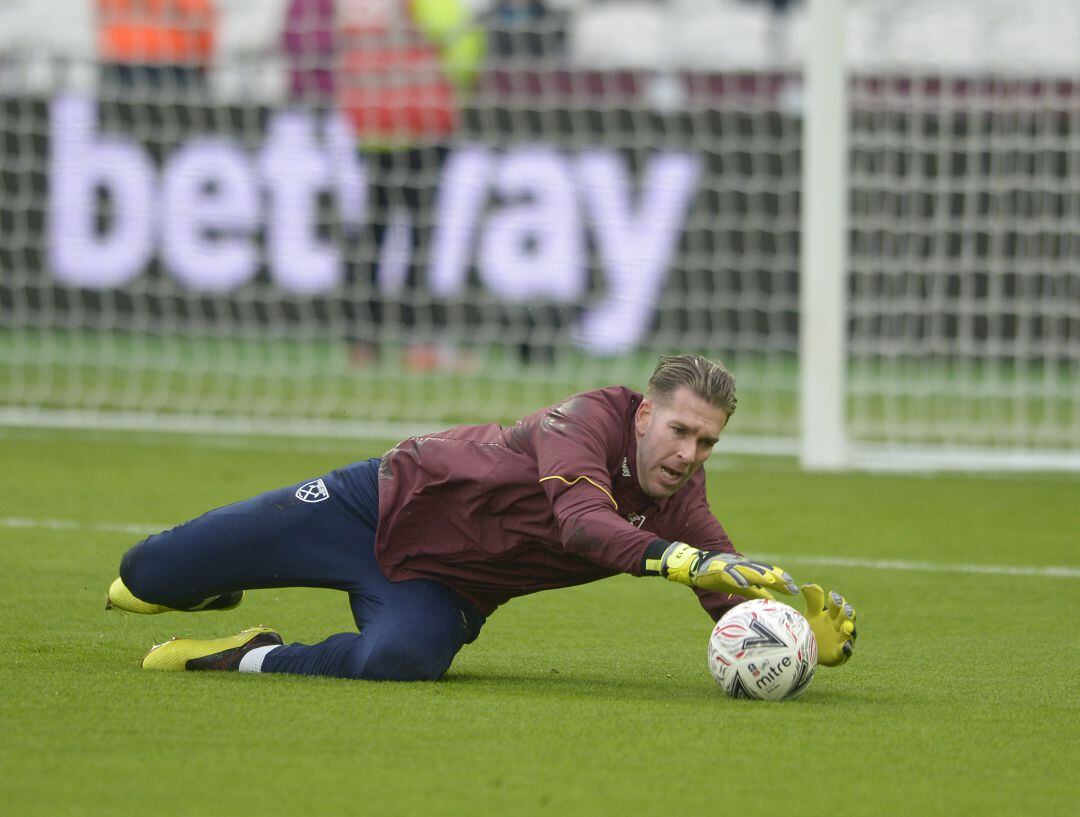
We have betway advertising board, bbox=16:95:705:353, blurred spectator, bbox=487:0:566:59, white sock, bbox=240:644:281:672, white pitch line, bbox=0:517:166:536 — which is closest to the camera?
white sock, bbox=240:644:281:672

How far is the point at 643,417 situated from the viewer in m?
4.43

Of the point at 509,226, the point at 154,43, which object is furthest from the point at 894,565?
the point at 154,43

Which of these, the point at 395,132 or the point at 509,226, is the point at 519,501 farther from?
the point at 395,132

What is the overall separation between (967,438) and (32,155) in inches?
260

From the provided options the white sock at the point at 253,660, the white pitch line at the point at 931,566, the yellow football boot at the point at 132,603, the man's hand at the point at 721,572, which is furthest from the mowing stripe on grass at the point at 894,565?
the man's hand at the point at 721,572

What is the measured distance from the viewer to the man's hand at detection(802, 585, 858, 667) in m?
4.46

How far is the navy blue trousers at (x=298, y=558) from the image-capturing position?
4680 mm

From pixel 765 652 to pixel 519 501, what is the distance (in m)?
0.71

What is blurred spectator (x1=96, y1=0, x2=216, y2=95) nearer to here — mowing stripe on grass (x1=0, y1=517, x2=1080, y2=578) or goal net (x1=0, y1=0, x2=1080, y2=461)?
goal net (x1=0, y1=0, x2=1080, y2=461)

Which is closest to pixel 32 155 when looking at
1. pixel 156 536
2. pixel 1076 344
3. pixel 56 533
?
pixel 56 533

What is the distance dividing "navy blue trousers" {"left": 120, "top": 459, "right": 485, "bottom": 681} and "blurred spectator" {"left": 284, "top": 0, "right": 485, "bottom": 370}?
24.1 feet

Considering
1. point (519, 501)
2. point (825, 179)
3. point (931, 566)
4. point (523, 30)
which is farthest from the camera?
point (523, 30)

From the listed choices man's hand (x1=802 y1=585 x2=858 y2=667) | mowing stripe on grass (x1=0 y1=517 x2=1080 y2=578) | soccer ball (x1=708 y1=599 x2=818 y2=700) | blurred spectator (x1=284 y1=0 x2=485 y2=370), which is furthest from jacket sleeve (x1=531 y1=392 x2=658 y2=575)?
blurred spectator (x1=284 y1=0 x2=485 y2=370)

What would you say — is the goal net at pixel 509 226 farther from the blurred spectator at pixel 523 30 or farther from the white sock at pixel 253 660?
the white sock at pixel 253 660
